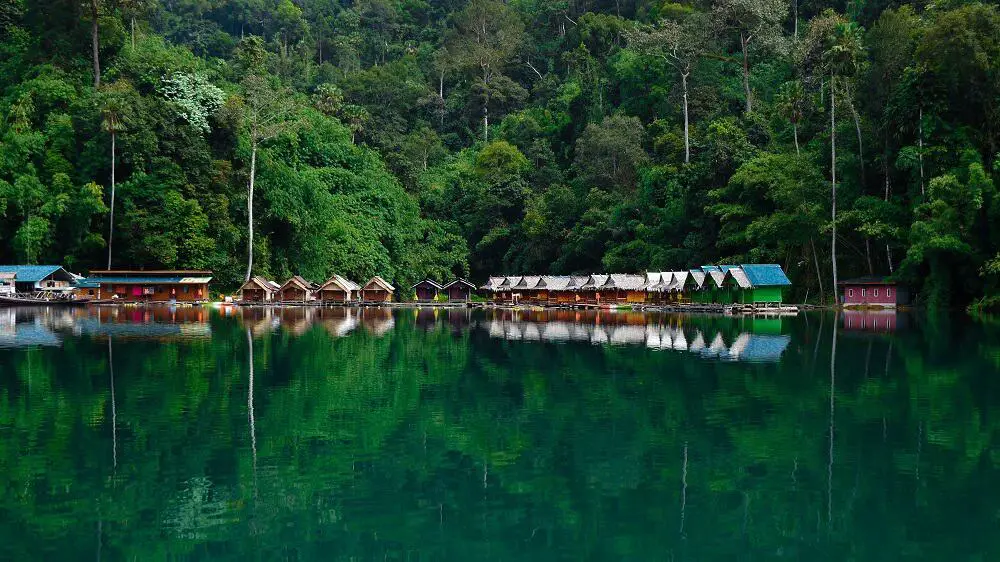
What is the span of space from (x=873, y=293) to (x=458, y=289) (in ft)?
132

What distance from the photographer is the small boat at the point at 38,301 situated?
70.4 m

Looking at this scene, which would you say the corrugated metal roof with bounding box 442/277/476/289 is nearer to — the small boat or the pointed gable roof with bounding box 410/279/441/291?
the pointed gable roof with bounding box 410/279/441/291

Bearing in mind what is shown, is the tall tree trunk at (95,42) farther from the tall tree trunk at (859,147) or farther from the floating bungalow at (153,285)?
the tall tree trunk at (859,147)

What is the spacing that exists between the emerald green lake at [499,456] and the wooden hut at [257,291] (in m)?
49.9

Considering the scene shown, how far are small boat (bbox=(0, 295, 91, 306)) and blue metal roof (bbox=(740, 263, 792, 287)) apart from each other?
173ft

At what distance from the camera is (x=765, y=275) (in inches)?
2623

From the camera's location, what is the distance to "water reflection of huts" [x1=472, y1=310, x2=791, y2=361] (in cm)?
3522

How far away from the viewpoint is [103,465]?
1566 centimetres

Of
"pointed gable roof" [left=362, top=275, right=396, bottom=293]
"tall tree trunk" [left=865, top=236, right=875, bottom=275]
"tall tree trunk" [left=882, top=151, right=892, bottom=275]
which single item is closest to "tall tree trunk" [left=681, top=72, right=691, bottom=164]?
"tall tree trunk" [left=865, top=236, right=875, bottom=275]

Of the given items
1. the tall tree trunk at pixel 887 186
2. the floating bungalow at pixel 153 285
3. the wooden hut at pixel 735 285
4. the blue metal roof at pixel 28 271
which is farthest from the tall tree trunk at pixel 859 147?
the blue metal roof at pixel 28 271

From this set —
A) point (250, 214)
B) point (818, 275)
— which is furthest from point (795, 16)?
point (250, 214)

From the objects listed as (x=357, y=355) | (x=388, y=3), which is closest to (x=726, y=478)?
(x=357, y=355)

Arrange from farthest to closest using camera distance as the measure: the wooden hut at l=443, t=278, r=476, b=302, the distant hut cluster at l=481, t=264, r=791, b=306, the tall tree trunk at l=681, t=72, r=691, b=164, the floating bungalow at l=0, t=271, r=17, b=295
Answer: the wooden hut at l=443, t=278, r=476, b=302
the tall tree trunk at l=681, t=72, r=691, b=164
the floating bungalow at l=0, t=271, r=17, b=295
the distant hut cluster at l=481, t=264, r=791, b=306

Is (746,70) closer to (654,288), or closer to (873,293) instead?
(654,288)
